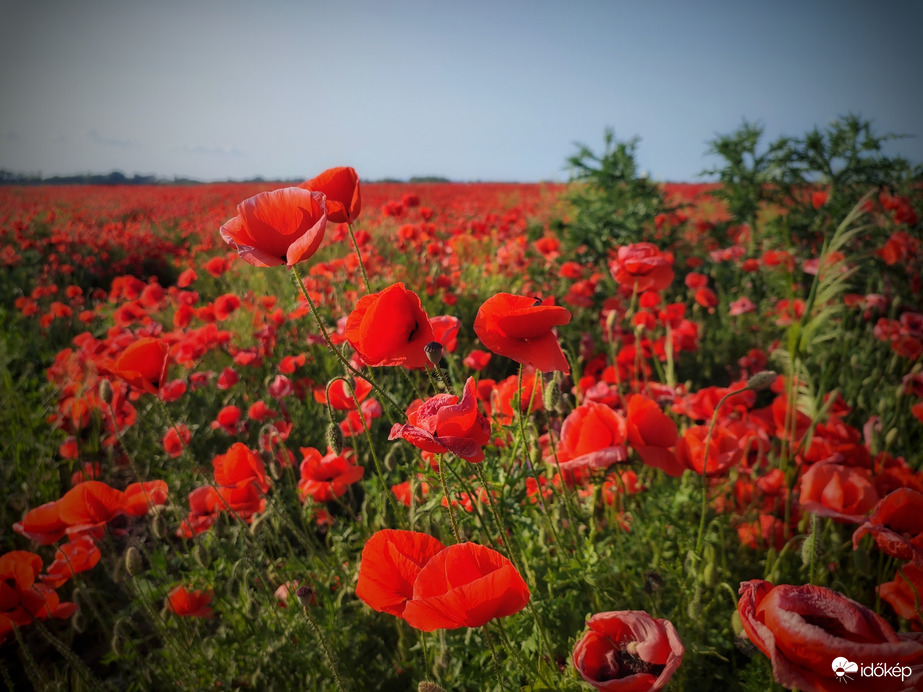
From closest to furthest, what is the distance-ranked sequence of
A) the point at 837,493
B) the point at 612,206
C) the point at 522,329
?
the point at 522,329 → the point at 837,493 → the point at 612,206

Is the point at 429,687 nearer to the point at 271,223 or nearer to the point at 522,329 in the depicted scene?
the point at 522,329

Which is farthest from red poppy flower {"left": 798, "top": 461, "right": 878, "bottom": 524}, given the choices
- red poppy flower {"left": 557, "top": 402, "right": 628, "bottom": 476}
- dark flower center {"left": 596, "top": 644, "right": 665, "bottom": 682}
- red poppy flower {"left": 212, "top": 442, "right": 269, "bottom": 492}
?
red poppy flower {"left": 212, "top": 442, "right": 269, "bottom": 492}

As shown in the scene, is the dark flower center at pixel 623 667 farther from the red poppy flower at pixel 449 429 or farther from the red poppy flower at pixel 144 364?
the red poppy flower at pixel 144 364

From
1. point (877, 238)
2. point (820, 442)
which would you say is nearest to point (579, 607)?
point (820, 442)

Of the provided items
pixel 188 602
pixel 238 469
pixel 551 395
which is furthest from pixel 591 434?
pixel 188 602

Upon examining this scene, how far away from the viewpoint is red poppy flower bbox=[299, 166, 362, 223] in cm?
102

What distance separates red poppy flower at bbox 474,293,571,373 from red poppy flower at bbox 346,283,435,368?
11cm

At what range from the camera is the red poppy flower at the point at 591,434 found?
3.51ft

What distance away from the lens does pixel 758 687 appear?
43.4 inches

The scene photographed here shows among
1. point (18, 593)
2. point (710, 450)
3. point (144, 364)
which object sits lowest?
point (18, 593)

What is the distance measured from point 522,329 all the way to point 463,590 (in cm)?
41

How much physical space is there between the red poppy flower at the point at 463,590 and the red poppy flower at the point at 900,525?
2.45 ft

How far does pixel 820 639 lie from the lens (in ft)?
1.89

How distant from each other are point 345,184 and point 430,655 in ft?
4.29
